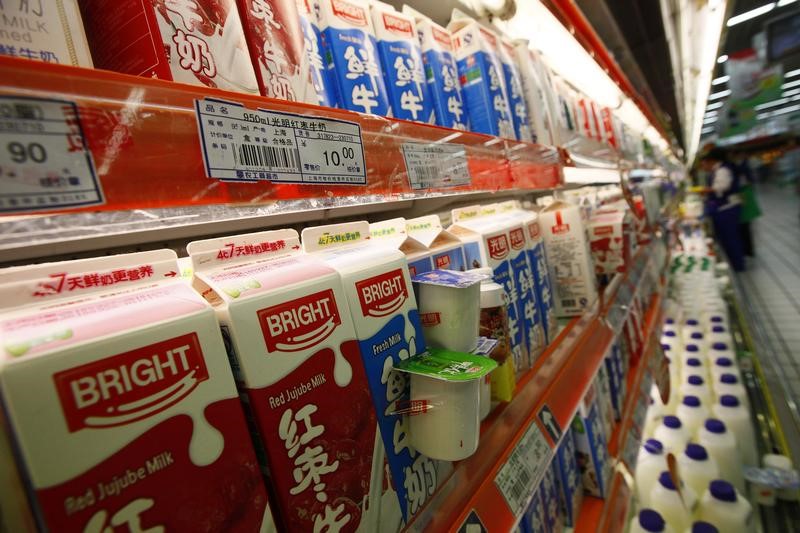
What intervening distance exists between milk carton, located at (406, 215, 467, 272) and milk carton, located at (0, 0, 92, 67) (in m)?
0.55

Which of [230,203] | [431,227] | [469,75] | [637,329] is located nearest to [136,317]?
[230,203]

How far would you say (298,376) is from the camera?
45cm

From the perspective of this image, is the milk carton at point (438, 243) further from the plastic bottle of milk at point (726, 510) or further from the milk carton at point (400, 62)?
the plastic bottle of milk at point (726, 510)

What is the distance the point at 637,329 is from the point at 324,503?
2.01 metres

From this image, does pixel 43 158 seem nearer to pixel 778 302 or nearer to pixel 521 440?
pixel 521 440

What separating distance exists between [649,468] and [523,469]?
56.6 inches

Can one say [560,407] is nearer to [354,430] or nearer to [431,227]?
[431,227]

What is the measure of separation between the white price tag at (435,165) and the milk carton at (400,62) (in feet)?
0.65

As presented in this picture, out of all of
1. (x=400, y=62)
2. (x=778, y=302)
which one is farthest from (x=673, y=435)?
(x=778, y=302)

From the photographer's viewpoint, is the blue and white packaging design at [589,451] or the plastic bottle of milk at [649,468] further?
the plastic bottle of milk at [649,468]

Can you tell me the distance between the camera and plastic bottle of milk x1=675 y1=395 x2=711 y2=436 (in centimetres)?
212

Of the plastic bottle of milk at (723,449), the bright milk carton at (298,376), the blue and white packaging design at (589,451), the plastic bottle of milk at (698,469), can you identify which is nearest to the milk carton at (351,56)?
the bright milk carton at (298,376)

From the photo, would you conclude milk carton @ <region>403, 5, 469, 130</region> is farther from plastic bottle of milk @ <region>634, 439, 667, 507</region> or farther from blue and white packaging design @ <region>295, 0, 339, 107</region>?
plastic bottle of milk @ <region>634, 439, 667, 507</region>

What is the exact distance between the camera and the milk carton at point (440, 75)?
1049mm
